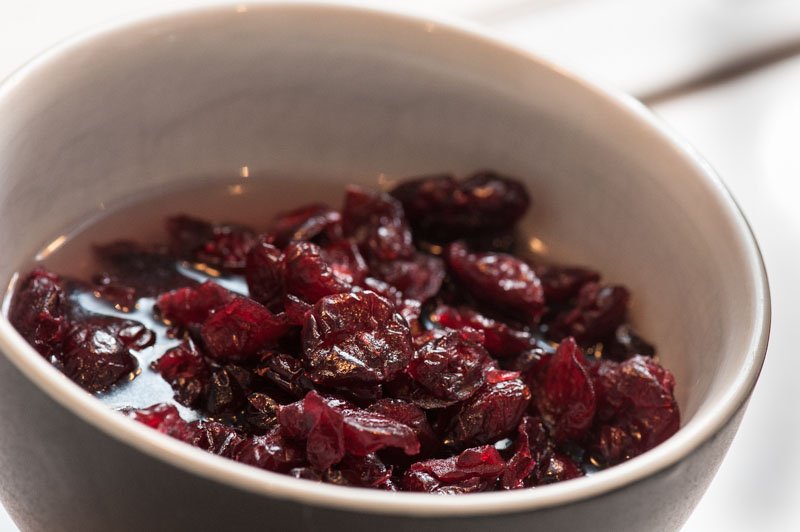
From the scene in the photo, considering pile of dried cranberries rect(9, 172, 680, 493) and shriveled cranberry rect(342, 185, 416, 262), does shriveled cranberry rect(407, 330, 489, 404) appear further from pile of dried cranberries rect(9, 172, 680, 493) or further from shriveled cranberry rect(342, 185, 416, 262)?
shriveled cranberry rect(342, 185, 416, 262)

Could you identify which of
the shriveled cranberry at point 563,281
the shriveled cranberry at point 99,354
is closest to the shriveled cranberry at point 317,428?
the shriveled cranberry at point 99,354

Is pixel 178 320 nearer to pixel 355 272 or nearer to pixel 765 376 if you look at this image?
pixel 355 272

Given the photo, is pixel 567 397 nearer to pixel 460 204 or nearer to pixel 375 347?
pixel 375 347

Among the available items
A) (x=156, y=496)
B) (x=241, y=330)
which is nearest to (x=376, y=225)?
(x=241, y=330)

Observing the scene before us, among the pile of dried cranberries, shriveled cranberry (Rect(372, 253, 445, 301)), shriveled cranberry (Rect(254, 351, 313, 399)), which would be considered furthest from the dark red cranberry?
shriveled cranberry (Rect(254, 351, 313, 399))

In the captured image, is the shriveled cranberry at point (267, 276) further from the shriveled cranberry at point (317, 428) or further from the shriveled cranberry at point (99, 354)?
the shriveled cranberry at point (317, 428)

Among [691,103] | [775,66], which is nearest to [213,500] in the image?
[691,103]
